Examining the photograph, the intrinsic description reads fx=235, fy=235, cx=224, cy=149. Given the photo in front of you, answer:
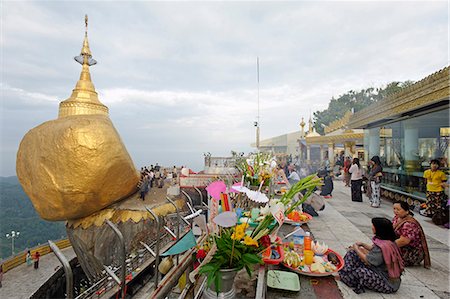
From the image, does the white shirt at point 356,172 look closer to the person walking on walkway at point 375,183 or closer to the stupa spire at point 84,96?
the person walking on walkway at point 375,183

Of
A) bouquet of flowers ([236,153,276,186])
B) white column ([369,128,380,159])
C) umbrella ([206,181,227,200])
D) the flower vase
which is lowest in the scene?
the flower vase

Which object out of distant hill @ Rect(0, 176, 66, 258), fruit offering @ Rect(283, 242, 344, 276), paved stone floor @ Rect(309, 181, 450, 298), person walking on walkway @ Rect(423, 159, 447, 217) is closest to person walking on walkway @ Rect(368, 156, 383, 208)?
paved stone floor @ Rect(309, 181, 450, 298)

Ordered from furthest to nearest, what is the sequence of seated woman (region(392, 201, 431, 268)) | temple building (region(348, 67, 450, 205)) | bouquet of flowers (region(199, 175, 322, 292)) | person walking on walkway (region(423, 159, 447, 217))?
temple building (region(348, 67, 450, 205)) < person walking on walkway (region(423, 159, 447, 217)) < seated woman (region(392, 201, 431, 268)) < bouquet of flowers (region(199, 175, 322, 292))

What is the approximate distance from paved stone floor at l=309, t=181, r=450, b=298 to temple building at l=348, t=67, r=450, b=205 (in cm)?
84

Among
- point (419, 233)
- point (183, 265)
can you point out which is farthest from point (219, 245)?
point (419, 233)

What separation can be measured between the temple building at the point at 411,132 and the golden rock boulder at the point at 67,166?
28.3 ft

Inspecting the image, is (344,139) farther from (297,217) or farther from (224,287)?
(224,287)

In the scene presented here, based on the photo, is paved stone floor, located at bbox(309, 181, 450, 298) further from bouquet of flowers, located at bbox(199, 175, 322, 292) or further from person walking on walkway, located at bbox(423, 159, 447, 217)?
bouquet of flowers, located at bbox(199, 175, 322, 292)

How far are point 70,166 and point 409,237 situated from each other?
8.12 m

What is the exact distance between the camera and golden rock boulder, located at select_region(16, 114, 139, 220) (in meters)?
7.02

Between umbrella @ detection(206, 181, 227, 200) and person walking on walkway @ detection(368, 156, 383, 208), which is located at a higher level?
umbrella @ detection(206, 181, 227, 200)

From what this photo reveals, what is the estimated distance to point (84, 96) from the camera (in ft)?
38.5

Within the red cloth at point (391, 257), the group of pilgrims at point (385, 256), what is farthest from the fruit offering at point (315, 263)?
the red cloth at point (391, 257)

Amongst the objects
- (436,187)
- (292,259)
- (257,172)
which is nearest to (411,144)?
(436,187)
